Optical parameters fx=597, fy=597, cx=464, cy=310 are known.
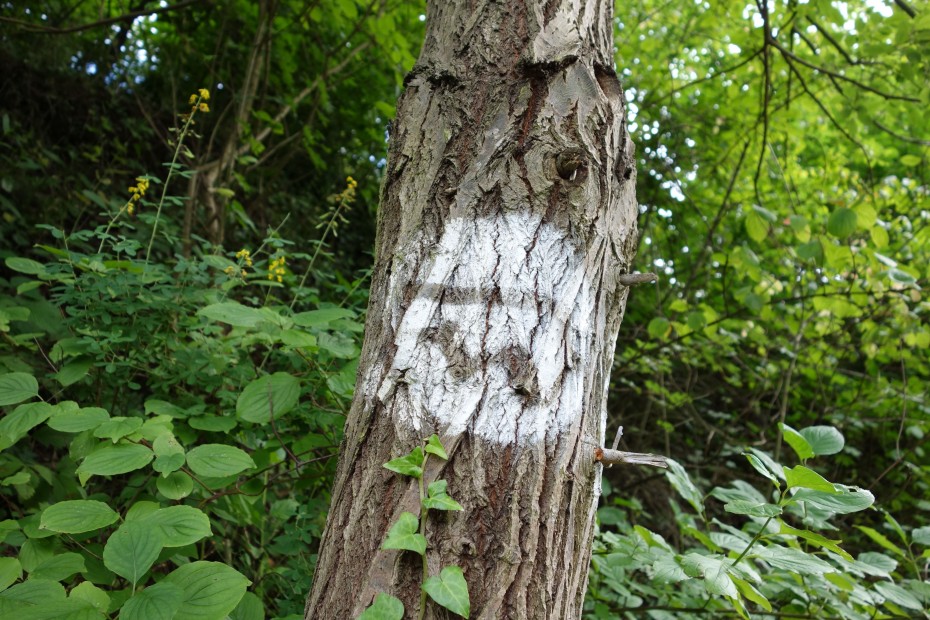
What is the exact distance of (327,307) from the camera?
192 centimetres

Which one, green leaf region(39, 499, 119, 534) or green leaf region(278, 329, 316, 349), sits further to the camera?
green leaf region(278, 329, 316, 349)

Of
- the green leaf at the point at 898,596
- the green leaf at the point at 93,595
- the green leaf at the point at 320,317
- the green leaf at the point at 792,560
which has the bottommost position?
the green leaf at the point at 93,595

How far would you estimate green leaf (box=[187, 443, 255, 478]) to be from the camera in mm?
1247

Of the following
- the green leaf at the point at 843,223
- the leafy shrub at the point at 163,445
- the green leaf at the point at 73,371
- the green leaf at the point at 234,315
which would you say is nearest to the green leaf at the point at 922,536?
the green leaf at the point at 843,223

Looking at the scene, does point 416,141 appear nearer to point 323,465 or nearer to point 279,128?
point 323,465

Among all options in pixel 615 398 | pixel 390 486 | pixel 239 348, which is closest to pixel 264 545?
pixel 239 348

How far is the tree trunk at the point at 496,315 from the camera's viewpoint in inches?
37.0

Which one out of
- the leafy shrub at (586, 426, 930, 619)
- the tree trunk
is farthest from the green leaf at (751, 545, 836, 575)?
the tree trunk

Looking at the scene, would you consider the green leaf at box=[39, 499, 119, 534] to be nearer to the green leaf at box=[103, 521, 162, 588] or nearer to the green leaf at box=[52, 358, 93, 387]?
the green leaf at box=[103, 521, 162, 588]

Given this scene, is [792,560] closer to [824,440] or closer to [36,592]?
[824,440]

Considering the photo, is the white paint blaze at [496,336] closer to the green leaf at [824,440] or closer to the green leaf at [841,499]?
the green leaf at [841,499]

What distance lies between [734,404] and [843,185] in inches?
82.5

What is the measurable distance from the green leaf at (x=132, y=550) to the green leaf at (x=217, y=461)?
16 centimetres

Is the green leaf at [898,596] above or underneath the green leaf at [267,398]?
underneath
